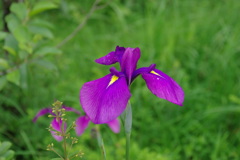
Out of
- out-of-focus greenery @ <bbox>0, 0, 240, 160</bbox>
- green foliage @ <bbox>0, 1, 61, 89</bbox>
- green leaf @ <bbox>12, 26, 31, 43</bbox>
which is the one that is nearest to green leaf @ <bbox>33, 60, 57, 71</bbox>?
green foliage @ <bbox>0, 1, 61, 89</bbox>

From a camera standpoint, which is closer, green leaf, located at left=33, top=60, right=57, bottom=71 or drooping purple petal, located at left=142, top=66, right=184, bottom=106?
drooping purple petal, located at left=142, top=66, right=184, bottom=106

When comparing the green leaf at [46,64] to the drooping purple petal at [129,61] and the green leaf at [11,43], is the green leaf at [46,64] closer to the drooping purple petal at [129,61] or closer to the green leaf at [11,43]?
the green leaf at [11,43]

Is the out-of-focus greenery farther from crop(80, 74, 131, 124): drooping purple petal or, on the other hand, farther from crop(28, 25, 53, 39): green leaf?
crop(80, 74, 131, 124): drooping purple petal

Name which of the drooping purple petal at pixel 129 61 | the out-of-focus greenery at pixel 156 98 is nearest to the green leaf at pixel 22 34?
the out-of-focus greenery at pixel 156 98

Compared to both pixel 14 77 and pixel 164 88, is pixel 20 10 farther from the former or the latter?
pixel 164 88

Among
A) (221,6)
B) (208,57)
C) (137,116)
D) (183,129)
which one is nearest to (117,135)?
(137,116)

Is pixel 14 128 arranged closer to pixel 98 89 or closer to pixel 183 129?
pixel 183 129

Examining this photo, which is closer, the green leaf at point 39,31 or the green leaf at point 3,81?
the green leaf at point 3,81

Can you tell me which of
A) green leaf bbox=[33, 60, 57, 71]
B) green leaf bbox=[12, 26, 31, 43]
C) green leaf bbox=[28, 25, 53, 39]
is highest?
green leaf bbox=[28, 25, 53, 39]
